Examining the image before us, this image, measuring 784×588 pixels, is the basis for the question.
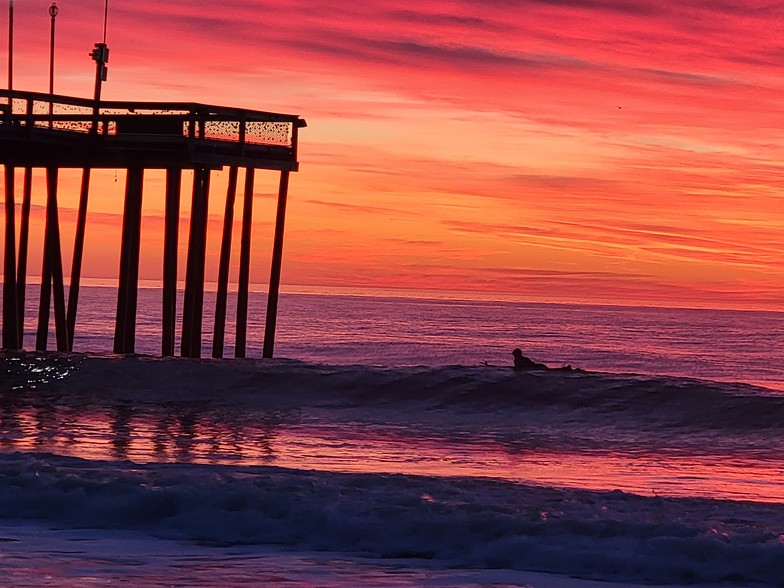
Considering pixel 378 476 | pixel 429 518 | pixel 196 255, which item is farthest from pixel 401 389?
pixel 429 518

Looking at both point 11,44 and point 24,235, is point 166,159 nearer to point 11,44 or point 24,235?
point 24,235

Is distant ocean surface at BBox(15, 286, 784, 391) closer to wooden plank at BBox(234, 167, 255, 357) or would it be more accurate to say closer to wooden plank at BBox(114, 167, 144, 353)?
wooden plank at BBox(234, 167, 255, 357)

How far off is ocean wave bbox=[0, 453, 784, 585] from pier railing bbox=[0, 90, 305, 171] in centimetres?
1336

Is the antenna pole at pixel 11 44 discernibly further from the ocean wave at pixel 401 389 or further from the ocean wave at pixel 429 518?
the ocean wave at pixel 429 518

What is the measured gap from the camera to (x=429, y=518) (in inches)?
471

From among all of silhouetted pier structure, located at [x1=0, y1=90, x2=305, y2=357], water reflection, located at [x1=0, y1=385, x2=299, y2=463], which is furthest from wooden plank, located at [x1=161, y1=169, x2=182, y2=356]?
water reflection, located at [x1=0, y1=385, x2=299, y2=463]

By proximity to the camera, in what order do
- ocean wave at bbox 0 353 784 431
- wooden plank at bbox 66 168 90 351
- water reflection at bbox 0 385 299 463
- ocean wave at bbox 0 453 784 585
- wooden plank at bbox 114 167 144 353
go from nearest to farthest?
ocean wave at bbox 0 453 784 585
water reflection at bbox 0 385 299 463
ocean wave at bbox 0 353 784 431
wooden plank at bbox 114 167 144 353
wooden plank at bbox 66 168 90 351

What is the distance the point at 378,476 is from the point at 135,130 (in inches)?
579

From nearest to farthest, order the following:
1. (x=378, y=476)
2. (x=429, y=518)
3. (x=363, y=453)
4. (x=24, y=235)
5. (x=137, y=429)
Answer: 1. (x=429, y=518)
2. (x=378, y=476)
3. (x=363, y=453)
4. (x=137, y=429)
5. (x=24, y=235)

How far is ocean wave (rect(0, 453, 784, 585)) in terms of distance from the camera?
10898 mm

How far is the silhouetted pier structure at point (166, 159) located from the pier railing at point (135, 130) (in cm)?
2

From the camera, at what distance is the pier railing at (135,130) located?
85.3 feet

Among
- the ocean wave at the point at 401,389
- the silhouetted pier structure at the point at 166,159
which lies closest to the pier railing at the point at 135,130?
the silhouetted pier structure at the point at 166,159

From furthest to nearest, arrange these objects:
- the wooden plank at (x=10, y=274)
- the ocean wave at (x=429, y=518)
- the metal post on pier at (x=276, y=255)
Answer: the wooden plank at (x=10, y=274) < the metal post on pier at (x=276, y=255) < the ocean wave at (x=429, y=518)
